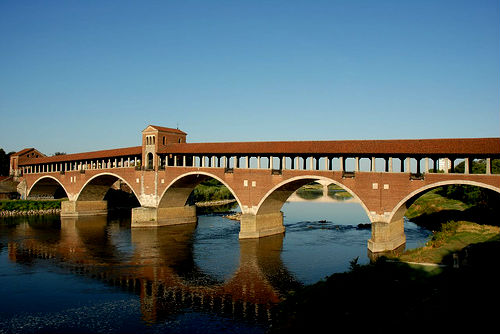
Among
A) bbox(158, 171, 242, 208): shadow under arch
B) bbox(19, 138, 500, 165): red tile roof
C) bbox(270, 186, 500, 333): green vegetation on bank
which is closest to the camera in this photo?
bbox(270, 186, 500, 333): green vegetation on bank

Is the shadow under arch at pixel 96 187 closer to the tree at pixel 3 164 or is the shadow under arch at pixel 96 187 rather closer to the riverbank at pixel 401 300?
the riverbank at pixel 401 300

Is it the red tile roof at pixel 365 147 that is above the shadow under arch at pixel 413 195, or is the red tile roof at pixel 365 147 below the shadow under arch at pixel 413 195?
above

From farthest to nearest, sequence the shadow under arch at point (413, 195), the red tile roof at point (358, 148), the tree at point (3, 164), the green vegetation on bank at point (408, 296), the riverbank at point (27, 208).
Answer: the tree at point (3, 164), the riverbank at point (27, 208), the red tile roof at point (358, 148), the shadow under arch at point (413, 195), the green vegetation on bank at point (408, 296)

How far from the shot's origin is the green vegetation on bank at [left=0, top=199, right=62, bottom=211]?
2389 inches

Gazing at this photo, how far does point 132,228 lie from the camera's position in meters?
47.3

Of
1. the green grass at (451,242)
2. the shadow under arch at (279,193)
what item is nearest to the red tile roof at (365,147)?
the shadow under arch at (279,193)

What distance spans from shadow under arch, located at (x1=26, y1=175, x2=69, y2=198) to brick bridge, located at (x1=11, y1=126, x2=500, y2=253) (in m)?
7.33

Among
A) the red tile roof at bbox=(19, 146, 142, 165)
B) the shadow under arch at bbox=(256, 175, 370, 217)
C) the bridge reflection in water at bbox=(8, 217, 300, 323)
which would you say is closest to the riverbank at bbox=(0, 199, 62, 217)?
the red tile roof at bbox=(19, 146, 142, 165)

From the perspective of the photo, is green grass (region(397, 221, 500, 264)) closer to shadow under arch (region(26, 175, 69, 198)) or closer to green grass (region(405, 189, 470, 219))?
green grass (region(405, 189, 470, 219))

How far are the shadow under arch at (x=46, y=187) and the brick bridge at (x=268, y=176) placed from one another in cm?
733

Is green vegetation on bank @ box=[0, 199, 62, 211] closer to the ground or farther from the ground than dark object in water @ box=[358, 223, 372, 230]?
farther from the ground

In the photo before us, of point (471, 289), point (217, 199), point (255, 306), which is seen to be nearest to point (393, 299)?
point (471, 289)

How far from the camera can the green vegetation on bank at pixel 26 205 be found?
60688 mm

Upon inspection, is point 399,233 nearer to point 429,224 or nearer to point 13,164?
point 429,224
